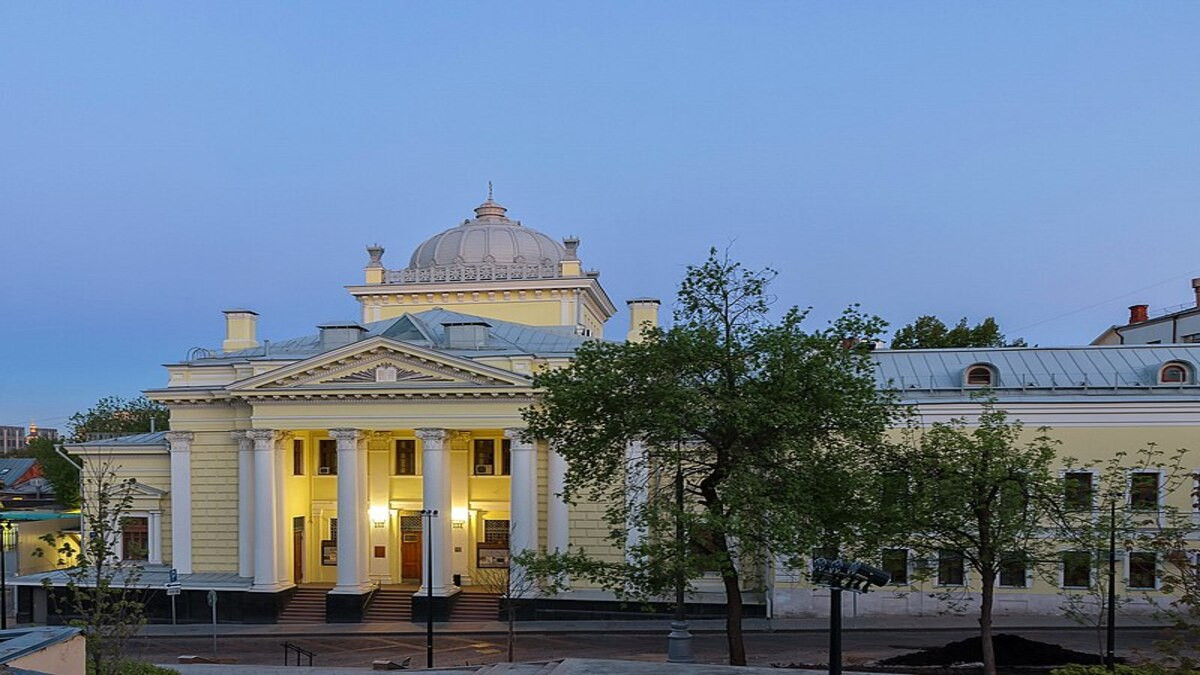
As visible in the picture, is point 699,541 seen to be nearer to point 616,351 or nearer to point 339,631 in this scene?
point 616,351

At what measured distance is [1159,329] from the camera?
49.3 meters

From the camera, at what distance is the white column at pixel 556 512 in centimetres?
3387

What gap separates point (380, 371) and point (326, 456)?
673cm

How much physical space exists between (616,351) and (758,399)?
10.8 ft

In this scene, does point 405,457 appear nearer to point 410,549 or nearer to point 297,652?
point 410,549

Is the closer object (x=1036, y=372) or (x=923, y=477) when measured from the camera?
(x=923, y=477)

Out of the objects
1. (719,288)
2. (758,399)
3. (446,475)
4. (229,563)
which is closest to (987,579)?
(758,399)

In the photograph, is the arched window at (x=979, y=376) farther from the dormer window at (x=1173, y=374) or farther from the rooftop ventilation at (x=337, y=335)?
the rooftop ventilation at (x=337, y=335)

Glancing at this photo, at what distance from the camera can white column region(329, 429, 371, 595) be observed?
33.9 m

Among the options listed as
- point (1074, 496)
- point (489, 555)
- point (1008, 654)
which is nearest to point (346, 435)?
point (489, 555)

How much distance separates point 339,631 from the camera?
104ft

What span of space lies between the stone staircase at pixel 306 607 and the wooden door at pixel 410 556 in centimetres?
325

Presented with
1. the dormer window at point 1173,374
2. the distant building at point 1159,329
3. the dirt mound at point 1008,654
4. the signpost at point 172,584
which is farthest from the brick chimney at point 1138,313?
the signpost at point 172,584

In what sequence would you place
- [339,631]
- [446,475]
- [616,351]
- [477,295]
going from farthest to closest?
[477,295] → [446,475] → [339,631] → [616,351]
